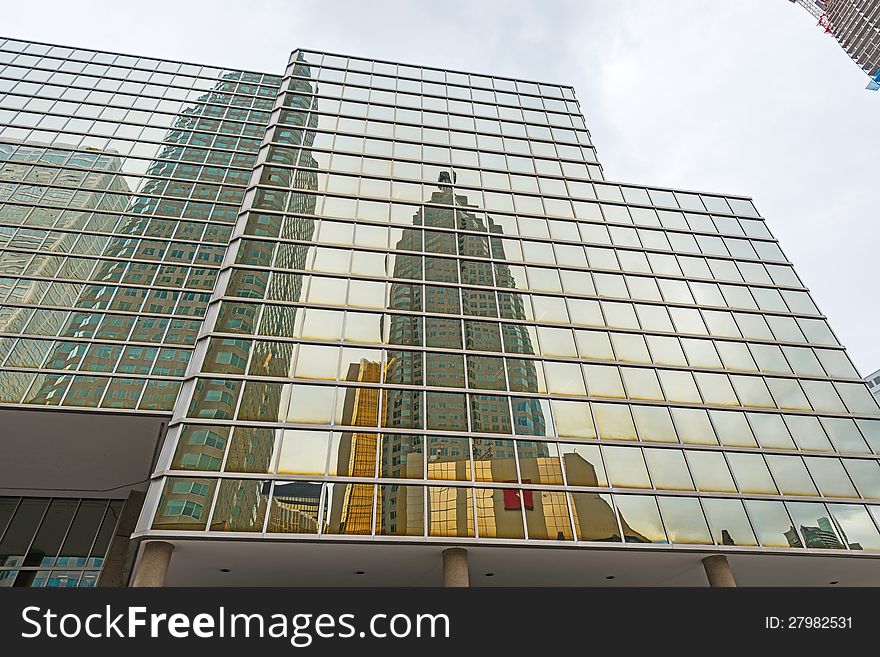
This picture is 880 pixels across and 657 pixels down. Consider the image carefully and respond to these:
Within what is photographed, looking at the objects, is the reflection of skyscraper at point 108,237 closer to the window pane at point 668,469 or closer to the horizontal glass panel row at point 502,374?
the horizontal glass panel row at point 502,374

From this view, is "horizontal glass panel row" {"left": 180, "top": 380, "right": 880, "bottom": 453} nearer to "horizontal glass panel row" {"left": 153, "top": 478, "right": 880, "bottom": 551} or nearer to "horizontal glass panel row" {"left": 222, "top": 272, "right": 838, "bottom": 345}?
"horizontal glass panel row" {"left": 153, "top": 478, "right": 880, "bottom": 551}

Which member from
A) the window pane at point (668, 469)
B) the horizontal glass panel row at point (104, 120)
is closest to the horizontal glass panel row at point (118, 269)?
the horizontal glass panel row at point (104, 120)

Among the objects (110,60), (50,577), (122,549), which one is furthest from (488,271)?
(110,60)

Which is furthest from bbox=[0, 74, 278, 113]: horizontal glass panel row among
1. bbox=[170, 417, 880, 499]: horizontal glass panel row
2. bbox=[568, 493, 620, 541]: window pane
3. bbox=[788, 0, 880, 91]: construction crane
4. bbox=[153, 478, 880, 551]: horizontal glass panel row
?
bbox=[788, 0, 880, 91]: construction crane

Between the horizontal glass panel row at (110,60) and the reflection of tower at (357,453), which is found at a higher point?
the horizontal glass panel row at (110,60)

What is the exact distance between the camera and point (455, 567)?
18188 millimetres

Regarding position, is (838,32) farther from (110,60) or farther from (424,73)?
(110,60)

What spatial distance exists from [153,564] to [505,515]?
38.0 feet

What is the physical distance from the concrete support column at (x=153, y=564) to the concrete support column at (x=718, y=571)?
61.7ft

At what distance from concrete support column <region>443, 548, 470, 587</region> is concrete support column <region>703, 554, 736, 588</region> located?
30.1 ft

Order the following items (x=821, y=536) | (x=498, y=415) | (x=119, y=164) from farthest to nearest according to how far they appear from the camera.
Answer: (x=119, y=164), (x=498, y=415), (x=821, y=536)

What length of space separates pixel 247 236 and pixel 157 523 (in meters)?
13.9

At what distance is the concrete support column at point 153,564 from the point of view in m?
15.9
